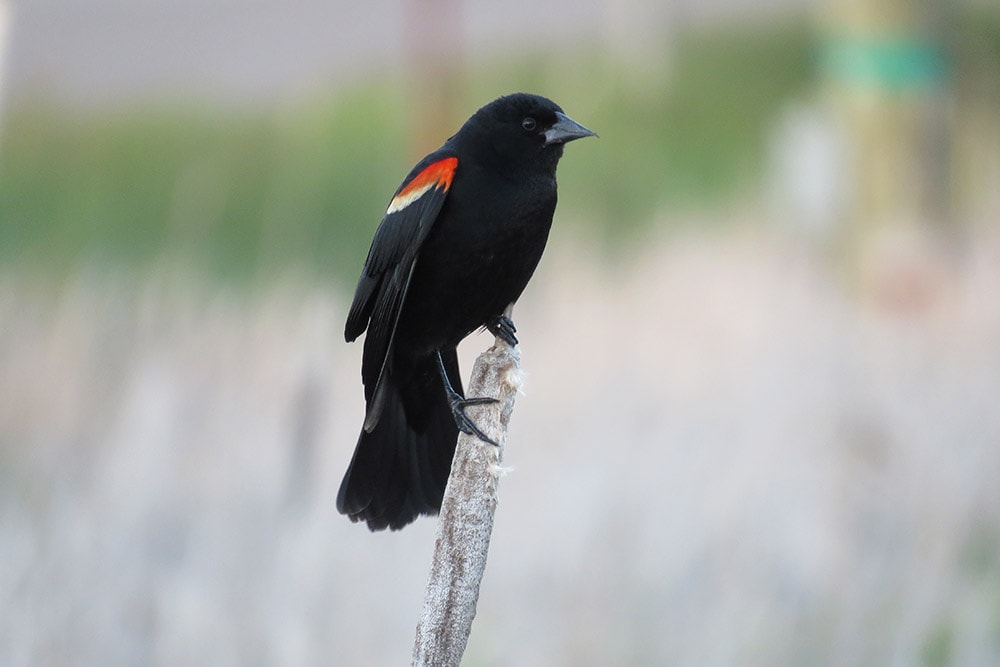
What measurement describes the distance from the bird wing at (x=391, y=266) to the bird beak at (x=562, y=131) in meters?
0.18

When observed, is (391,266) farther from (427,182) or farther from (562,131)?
(562,131)

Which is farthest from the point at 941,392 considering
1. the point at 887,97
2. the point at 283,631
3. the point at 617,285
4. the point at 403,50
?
the point at 403,50

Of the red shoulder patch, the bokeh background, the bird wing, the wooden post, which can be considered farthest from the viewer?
the bokeh background

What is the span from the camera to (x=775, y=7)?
665cm

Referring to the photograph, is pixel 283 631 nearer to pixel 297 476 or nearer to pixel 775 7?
pixel 297 476

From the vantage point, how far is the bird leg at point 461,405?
4.55 feet

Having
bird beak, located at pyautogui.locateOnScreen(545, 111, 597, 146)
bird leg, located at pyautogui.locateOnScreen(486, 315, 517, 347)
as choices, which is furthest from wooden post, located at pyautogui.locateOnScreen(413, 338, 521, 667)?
bird beak, located at pyautogui.locateOnScreen(545, 111, 597, 146)

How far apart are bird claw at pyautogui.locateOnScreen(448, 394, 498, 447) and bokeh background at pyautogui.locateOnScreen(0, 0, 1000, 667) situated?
0.30 meters

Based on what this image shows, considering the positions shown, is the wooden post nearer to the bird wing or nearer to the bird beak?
the bird wing

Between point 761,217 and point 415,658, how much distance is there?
4084 millimetres

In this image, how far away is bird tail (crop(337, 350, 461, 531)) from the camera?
5.57 feet

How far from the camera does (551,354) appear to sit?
11.0 ft

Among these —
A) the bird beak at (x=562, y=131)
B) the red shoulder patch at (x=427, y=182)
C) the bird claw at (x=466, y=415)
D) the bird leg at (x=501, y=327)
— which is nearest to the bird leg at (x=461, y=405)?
the bird claw at (x=466, y=415)

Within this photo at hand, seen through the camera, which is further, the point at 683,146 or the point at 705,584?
the point at 683,146
